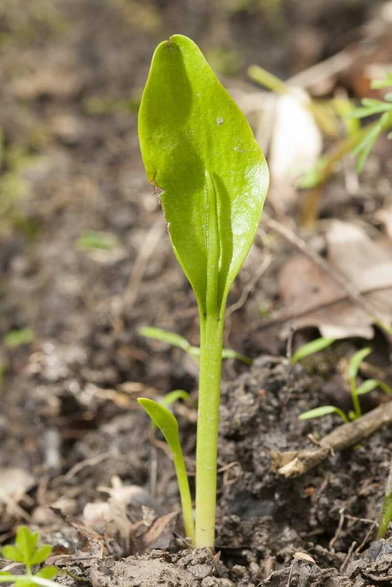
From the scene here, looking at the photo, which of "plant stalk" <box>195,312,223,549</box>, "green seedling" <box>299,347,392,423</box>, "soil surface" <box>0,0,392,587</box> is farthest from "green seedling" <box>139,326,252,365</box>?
"plant stalk" <box>195,312,223,549</box>

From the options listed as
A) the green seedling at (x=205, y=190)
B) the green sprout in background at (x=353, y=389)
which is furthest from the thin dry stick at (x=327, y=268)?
the green seedling at (x=205, y=190)

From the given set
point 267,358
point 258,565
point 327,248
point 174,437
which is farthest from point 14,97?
point 258,565

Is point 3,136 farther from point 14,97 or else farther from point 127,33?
point 127,33

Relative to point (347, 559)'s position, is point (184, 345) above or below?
above

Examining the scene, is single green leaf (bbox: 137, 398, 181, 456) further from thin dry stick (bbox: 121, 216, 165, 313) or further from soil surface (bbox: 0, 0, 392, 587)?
thin dry stick (bbox: 121, 216, 165, 313)

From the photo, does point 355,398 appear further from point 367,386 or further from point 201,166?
point 201,166

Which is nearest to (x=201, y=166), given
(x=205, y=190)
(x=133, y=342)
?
(x=205, y=190)
